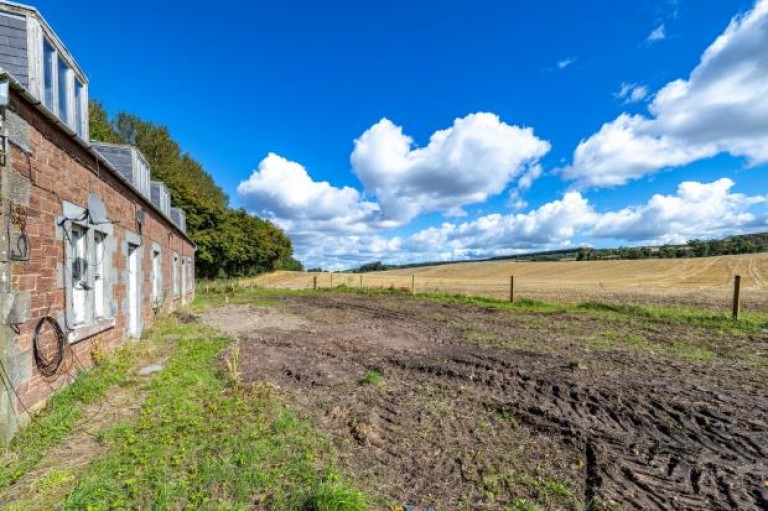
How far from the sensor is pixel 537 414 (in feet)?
16.2

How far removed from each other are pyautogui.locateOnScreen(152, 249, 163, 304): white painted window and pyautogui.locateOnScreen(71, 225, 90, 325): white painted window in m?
5.84

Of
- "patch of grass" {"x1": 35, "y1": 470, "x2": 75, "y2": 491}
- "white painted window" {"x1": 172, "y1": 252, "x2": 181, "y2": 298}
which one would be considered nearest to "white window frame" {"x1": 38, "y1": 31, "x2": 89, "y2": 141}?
"patch of grass" {"x1": 35, "y1": 470, "x2": 75, "y2": 491}

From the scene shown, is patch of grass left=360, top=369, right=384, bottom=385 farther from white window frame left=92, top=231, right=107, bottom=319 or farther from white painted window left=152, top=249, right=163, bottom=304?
white painted window left=152, top=249, right=163, bottom=304

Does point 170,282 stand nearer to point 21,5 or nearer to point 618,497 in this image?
point 21,5

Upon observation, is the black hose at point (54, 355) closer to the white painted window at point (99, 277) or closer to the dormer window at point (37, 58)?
the white painted window at point (99, 277)

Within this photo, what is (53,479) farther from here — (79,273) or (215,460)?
(79,273)

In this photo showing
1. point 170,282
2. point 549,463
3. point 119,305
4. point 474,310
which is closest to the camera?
point 549,463

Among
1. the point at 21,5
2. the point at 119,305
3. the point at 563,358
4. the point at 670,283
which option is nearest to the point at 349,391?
the point at 563,358

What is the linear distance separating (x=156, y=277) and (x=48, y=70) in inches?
327

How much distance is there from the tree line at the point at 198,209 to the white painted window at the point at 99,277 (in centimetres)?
2440

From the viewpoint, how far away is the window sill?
5703 mm

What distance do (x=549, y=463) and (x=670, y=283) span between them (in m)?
40.8

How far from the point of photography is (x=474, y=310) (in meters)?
16.3

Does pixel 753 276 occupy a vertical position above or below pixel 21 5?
below
